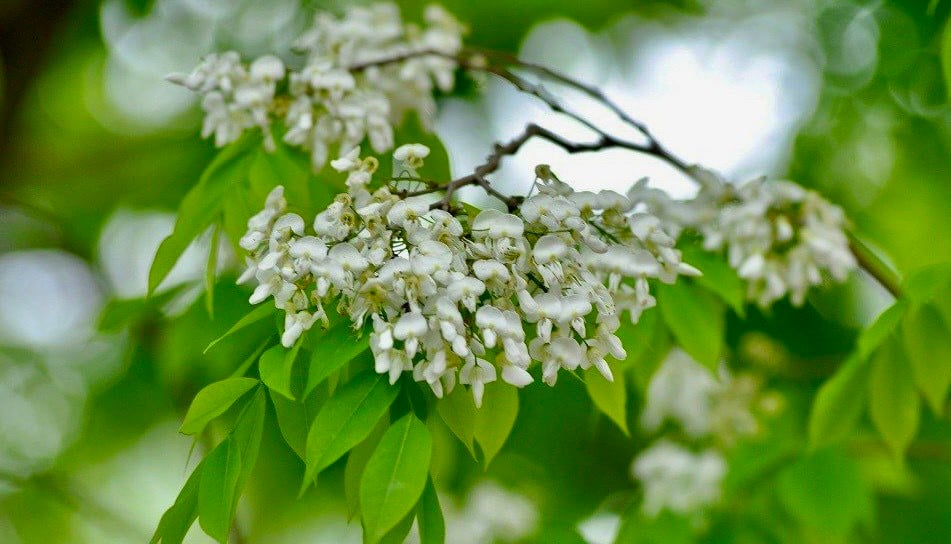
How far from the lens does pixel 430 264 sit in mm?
1194

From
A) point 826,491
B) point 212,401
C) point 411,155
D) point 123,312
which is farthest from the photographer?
point 826,491

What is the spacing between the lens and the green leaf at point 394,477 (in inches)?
46.1

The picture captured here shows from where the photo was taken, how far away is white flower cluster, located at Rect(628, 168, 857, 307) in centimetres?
199

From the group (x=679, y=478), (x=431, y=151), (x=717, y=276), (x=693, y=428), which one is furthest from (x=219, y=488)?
(x=693, y=428)

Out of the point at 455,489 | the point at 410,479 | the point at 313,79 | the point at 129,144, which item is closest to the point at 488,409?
the point at 410,479

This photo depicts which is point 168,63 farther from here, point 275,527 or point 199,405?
point 199,405

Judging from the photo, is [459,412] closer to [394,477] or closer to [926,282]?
[394,477]

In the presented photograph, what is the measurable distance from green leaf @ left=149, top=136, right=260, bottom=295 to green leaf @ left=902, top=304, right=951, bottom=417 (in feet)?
4.69

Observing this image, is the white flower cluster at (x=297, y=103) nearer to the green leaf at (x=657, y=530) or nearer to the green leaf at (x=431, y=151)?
the green leaf at (x=431, y=151)

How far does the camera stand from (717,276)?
6.69ft

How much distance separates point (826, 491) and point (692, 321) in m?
0.79

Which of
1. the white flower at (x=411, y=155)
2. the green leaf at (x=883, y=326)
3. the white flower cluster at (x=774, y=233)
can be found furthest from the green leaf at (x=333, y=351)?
the green leaf at (x=883, y=326)

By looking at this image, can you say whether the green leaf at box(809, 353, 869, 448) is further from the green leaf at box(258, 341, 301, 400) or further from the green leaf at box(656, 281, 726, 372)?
the green leaf at box(258, 341, 301, 400)

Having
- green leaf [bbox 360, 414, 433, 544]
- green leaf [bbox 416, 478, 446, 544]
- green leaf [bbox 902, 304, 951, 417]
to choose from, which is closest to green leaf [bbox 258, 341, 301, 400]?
green leaf [bbox 360, 414, 433, 544]
